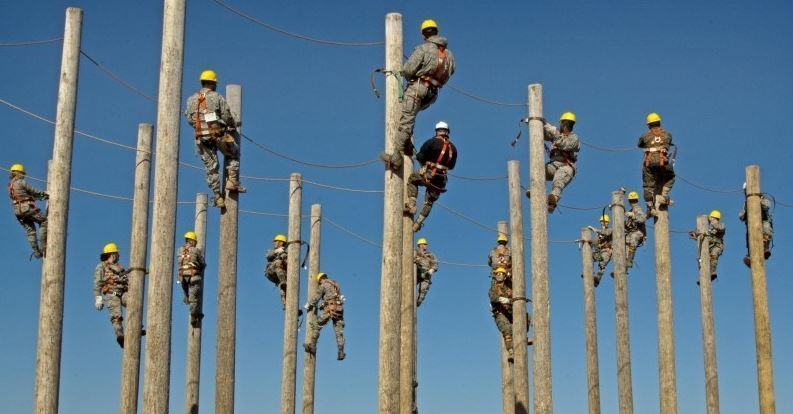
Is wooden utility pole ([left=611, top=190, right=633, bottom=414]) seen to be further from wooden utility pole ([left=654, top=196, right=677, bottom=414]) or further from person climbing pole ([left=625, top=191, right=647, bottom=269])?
person climbing pole ([left=625, top=191, right=647, bottom=269])

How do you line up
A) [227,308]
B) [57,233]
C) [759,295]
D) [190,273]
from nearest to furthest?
[227,308], [57,233], [759,295], [190,273]

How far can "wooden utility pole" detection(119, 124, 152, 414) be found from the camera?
453 inches

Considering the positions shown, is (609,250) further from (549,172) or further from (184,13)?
(184,13)

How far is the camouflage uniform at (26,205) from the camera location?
45.1 ft

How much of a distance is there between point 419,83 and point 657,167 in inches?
175

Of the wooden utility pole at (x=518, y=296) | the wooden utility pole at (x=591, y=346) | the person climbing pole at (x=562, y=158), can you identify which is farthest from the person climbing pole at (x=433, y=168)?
the wooden utility pole at (x=591, y=346)

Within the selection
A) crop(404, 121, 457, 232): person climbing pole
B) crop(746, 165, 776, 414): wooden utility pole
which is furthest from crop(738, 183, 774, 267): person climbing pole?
crop(404, 121, 457, 232): person climbing pole

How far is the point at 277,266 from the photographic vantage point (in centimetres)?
1778

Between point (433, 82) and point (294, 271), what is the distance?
23.7 feet

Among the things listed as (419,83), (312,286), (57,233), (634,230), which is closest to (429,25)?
(419,83)

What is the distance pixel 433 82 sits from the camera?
903 cm

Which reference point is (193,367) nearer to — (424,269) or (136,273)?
(136,273)

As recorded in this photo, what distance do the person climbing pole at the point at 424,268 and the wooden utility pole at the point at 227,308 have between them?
307 inches

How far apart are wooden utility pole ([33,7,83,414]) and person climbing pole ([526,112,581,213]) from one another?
Result: 5147 millimetres
